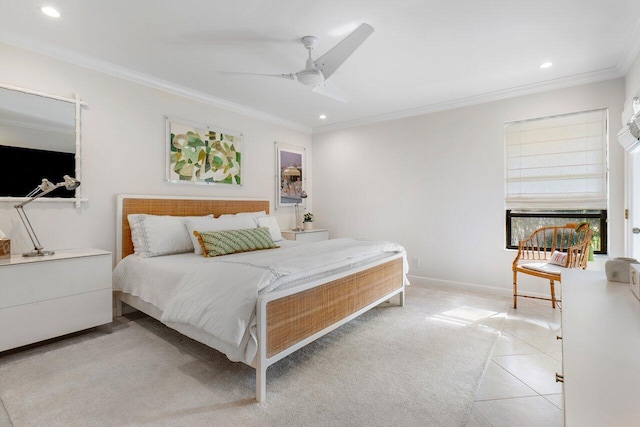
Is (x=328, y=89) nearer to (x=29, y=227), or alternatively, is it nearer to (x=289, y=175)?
(x=289, y=175)

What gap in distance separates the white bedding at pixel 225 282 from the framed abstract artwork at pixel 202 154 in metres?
1.22

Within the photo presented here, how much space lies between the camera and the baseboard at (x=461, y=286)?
12.7ft

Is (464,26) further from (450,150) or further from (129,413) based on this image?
(129,413)

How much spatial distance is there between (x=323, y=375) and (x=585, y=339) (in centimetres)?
157

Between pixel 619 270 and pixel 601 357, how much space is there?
1125 mm

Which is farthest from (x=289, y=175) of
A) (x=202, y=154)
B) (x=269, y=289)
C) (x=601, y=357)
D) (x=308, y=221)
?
(x=601, y=357)

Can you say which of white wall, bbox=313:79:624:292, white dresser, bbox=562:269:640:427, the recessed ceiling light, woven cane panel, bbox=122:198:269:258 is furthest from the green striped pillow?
white dresser, bbox=562:269:640:427

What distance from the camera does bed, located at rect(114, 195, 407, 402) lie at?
1861 mm

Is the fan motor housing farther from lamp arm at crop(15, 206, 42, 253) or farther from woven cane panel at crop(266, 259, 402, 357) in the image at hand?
lamp arm at crop(15, 206, 42, 253)

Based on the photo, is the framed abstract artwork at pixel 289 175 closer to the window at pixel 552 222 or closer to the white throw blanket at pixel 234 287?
the white throw blanket at pixel 234 287

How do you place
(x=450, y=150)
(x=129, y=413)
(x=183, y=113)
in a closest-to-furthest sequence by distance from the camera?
(x=129, y=413), (x=183, y=113), (x=450, y=150)

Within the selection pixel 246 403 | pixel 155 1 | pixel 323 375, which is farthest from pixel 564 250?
pixel 155 1

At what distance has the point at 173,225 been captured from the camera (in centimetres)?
321

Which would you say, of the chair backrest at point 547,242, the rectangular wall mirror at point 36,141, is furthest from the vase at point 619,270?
the rectangular wall mirror at point 36,141
